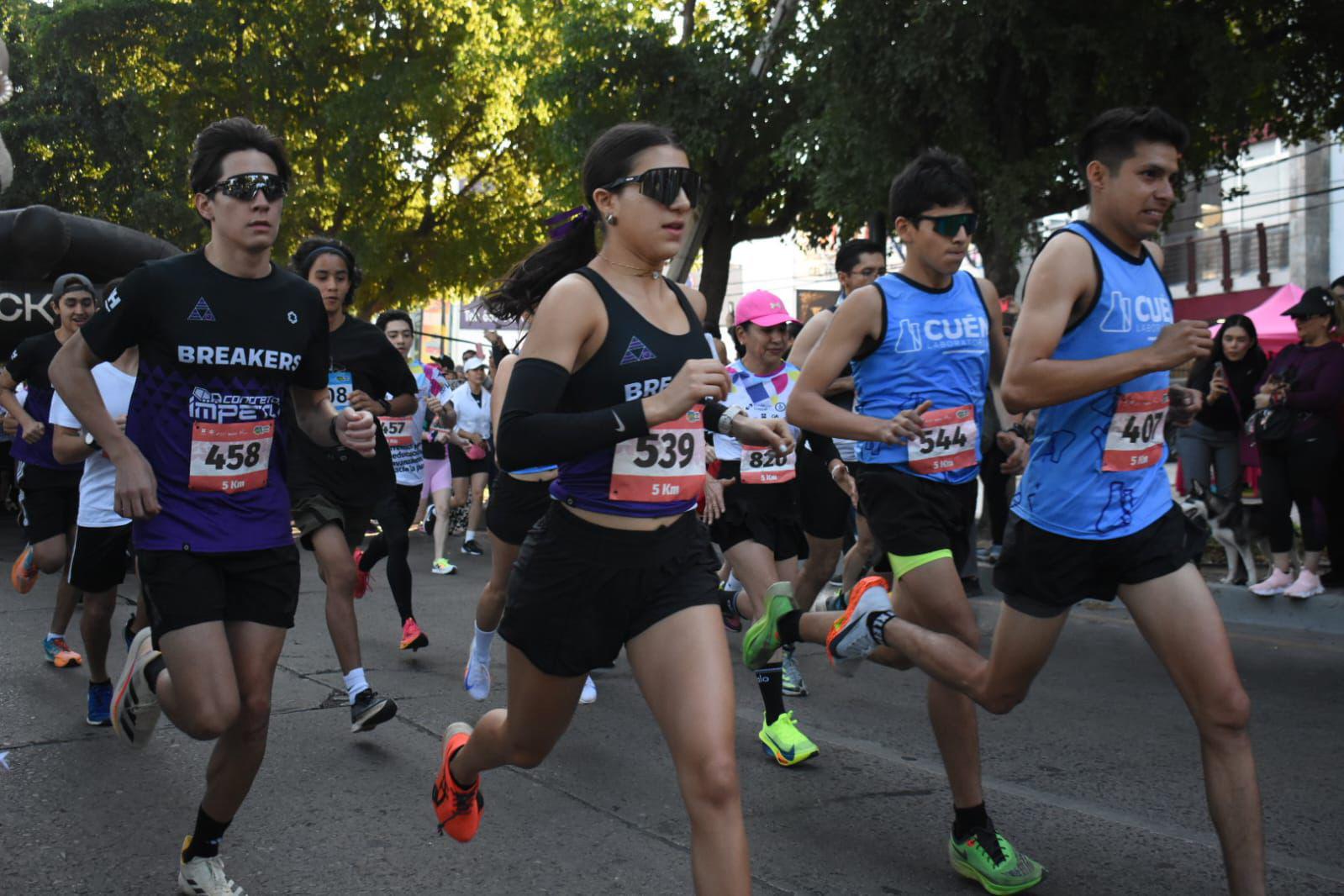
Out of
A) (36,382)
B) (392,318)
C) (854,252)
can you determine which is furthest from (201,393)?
(392,318)

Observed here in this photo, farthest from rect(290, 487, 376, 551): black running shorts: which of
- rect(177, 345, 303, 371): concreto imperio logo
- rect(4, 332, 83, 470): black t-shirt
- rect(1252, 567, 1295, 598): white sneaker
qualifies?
rect(1252, 567, 1295, 598): white sneaker

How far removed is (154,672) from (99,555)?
242cm

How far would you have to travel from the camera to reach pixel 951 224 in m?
4.28

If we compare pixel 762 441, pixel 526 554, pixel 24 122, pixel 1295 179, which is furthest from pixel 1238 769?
pixel 1295 179

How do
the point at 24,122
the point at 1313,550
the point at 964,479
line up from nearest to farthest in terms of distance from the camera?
the point at 964,479
the point at 1313,550
the point at 24,122

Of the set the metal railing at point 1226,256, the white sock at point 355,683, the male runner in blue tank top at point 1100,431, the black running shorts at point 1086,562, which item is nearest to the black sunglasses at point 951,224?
the male runner in blue tank top at point 1100,431

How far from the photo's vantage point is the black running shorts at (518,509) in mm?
5906

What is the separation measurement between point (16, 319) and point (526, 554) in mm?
12820

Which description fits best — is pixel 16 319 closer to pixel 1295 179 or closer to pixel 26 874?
pixel 26 874

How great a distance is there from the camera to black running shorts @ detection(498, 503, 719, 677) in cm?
308

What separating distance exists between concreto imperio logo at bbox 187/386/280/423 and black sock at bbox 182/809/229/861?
1069 mm

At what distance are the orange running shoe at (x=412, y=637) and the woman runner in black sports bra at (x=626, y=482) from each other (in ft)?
13.7

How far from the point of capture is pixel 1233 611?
8.83 metres

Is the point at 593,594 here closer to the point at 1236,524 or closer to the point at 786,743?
the point at 786,743
